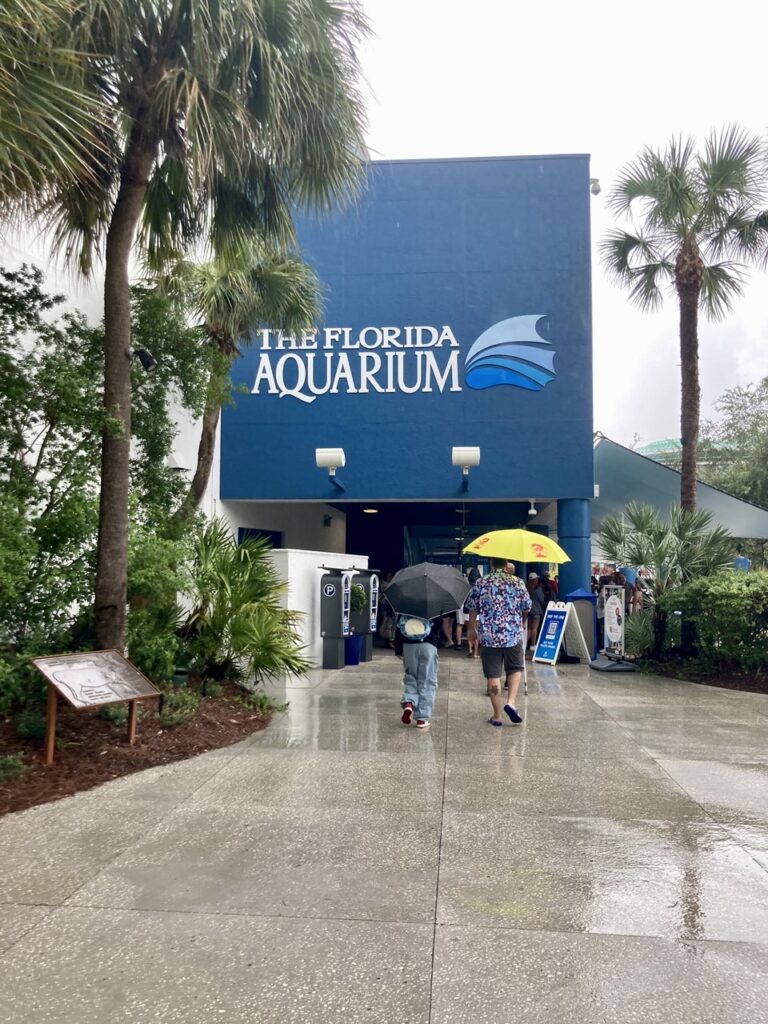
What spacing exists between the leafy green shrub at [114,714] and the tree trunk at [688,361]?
10444 millimetres

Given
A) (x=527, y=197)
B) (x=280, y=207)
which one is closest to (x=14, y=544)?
(x=280, y=207)

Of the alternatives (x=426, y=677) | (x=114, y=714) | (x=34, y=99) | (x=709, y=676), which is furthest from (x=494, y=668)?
(x=34, y=99)

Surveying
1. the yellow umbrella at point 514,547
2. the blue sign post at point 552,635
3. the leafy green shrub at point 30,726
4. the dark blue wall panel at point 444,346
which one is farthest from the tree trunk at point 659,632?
the leafy green shrub at point 30,726

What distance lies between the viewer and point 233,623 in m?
8.74

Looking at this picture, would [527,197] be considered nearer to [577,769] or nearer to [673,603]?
[673,603]

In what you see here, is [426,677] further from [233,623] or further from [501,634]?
[233,623]

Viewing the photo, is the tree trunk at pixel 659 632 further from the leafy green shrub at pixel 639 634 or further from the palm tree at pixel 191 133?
the palm tree at pixel 191 133

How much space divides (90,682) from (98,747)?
0.60m

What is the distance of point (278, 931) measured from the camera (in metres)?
3.60

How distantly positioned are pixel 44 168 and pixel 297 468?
36.3 ft

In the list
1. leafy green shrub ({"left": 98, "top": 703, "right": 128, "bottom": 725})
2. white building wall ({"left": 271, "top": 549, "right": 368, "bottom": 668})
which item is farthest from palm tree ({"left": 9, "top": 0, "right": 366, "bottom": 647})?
white building wall ({"left": 271, "top": 549, "right": 368, "bottom": 668})

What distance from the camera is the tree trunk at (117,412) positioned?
7324 millimetres

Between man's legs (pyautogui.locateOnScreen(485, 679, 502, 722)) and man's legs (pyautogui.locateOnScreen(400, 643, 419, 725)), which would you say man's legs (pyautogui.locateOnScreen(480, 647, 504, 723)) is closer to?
man's legs (pyautogui.locateOnScreen(485, 679, 502, 722))

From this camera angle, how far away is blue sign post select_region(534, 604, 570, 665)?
14.1 metres
